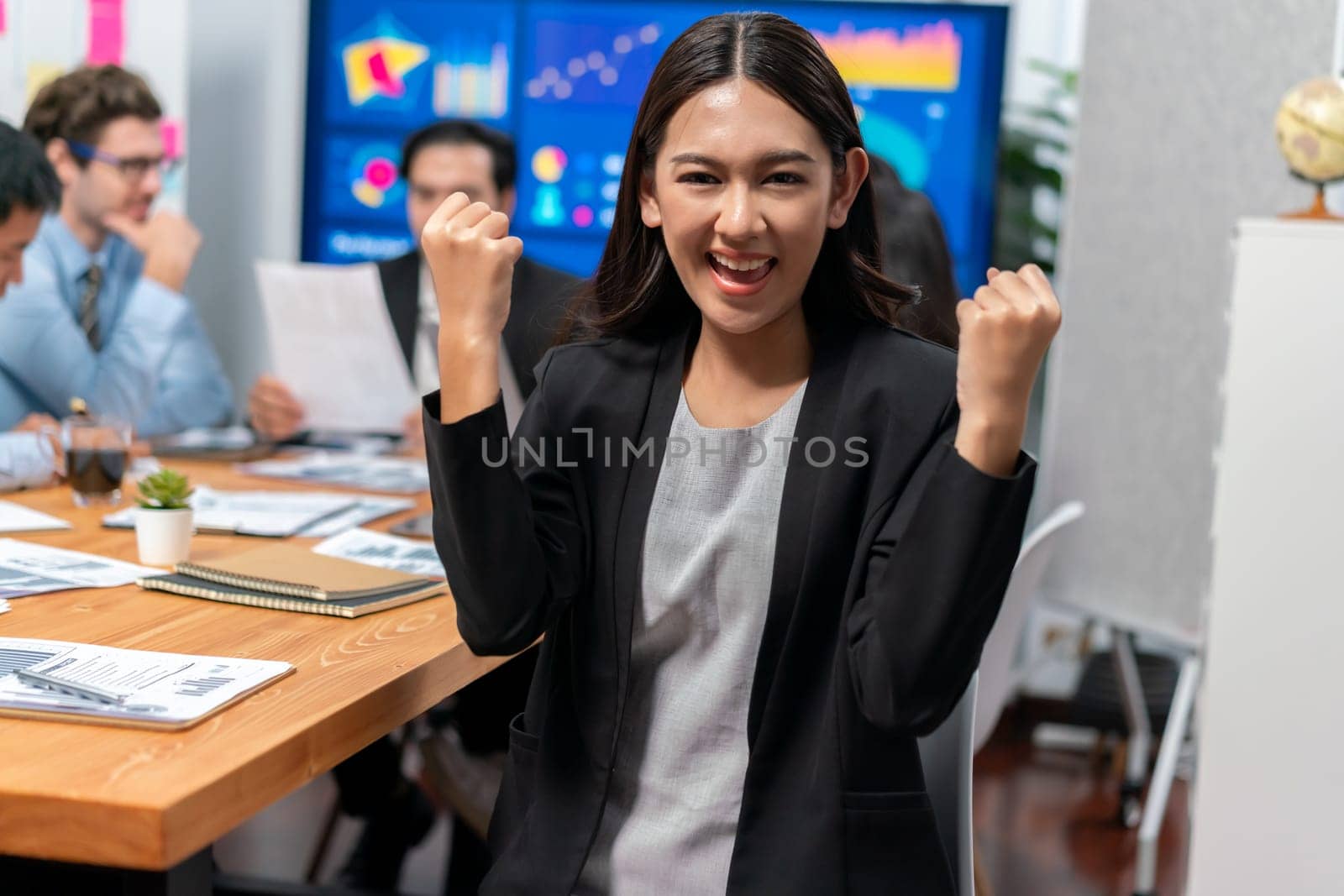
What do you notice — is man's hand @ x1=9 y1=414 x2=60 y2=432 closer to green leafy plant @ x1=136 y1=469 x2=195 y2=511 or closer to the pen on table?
green leafy plant @ x1=136 y1=469 x2=195 y2=511

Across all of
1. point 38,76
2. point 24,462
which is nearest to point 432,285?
point 24,462

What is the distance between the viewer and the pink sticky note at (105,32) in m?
3.83

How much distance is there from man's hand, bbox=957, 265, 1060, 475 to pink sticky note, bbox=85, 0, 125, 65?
3348 millimetres

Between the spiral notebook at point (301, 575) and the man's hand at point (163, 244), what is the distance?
1.66 meters

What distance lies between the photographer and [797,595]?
4.11ft

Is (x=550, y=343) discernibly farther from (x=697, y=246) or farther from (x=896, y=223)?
(x=896, y=223)

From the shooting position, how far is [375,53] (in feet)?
13.7

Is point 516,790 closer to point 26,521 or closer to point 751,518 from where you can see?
point 751,518

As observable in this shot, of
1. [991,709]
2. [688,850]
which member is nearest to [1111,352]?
[991,709]

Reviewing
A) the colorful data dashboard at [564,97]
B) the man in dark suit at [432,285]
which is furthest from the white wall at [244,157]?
the man in dark suit at [432,285]

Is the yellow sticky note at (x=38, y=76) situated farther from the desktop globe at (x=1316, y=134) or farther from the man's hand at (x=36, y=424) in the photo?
the desktop globe at (x=1316, y=134)

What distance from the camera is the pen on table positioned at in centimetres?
118

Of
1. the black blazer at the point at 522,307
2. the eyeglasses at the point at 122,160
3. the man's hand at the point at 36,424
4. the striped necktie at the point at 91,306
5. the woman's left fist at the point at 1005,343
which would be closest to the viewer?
the woman's left fist at the point at 1005,343

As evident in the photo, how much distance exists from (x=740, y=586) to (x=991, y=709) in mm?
914
